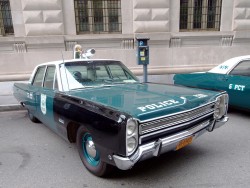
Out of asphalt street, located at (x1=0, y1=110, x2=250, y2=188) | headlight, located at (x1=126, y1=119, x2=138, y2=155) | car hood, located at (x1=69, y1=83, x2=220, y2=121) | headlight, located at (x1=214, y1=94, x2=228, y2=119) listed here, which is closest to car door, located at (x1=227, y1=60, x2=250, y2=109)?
asphalt street, located at (x1=0, y1=110, x2=250, y2=188)

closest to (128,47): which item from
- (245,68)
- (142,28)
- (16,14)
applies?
(142,28)

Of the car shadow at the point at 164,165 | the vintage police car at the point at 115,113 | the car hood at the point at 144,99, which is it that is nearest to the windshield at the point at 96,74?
the vintage police car at the point at 115,113

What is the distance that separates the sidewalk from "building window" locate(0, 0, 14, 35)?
85.2 inches

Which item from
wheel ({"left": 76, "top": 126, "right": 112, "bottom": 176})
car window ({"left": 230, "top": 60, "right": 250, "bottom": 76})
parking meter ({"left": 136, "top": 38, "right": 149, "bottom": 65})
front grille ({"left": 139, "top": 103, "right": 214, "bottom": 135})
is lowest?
wheel ({"left": 76, "top": 126, "right": 112, "bottom": 176})

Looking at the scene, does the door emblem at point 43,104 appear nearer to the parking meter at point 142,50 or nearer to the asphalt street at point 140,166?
the asphalt street at point 140,166

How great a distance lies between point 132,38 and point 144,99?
668cm

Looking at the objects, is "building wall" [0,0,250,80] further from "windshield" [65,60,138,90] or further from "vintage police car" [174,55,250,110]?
"windshield" [65,60,138,90]

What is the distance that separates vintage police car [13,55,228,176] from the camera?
2172mm

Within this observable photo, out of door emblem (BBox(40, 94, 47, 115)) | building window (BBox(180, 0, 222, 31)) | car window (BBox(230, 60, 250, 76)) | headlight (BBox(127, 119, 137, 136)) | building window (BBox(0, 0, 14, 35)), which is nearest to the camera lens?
headlight (BBox(127, 119, 137, 136))

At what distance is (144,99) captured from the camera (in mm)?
2705

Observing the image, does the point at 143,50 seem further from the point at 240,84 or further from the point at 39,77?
the point at 39,77

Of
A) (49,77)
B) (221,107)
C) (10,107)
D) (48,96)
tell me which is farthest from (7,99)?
(221,107)

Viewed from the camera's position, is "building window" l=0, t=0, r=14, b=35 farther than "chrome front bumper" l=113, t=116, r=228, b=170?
Yes

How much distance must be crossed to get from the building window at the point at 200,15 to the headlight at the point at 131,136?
8293 mm
